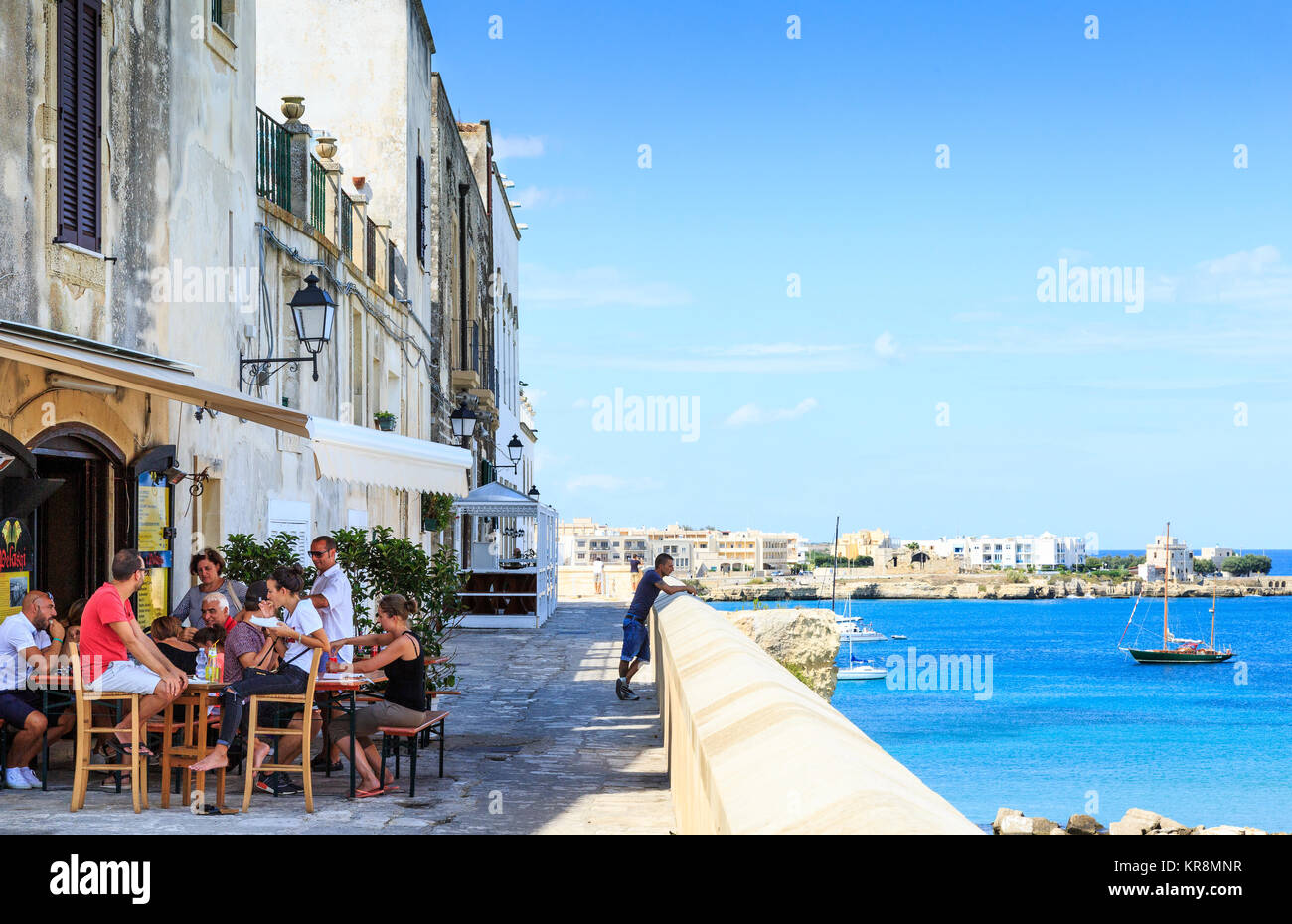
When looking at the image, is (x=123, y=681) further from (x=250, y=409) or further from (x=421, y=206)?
(x=421, y=206)

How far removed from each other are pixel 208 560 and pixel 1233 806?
45523 millimetres

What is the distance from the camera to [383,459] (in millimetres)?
10227

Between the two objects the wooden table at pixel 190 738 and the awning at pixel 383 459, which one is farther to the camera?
the awning at pixel 383 459

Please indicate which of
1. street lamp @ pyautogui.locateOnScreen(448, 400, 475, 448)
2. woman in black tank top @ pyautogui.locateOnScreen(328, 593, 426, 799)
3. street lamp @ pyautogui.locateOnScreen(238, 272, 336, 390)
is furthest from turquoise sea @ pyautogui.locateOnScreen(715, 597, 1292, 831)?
woman in black tank top @ pyautogui.locateOnScreen(328, 593, 426, 799)

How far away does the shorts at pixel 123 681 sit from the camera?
7023mm

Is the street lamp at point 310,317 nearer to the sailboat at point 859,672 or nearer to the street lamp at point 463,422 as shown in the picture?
the street lamp at point 463,422

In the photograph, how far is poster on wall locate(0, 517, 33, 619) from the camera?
802cm

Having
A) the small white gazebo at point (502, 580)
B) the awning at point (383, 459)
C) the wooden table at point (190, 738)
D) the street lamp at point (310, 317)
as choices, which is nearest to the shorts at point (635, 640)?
the awning at point (383, 459)

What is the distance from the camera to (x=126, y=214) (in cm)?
938

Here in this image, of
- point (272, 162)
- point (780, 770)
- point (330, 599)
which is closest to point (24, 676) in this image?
point (330, 599)

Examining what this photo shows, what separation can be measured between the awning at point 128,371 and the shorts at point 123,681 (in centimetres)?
164

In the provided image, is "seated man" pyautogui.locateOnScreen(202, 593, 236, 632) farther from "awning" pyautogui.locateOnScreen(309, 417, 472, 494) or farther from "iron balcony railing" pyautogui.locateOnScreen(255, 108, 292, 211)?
"iron balcony railing" pyautogui.locateOnScreen(255, 108, 292, 211)
